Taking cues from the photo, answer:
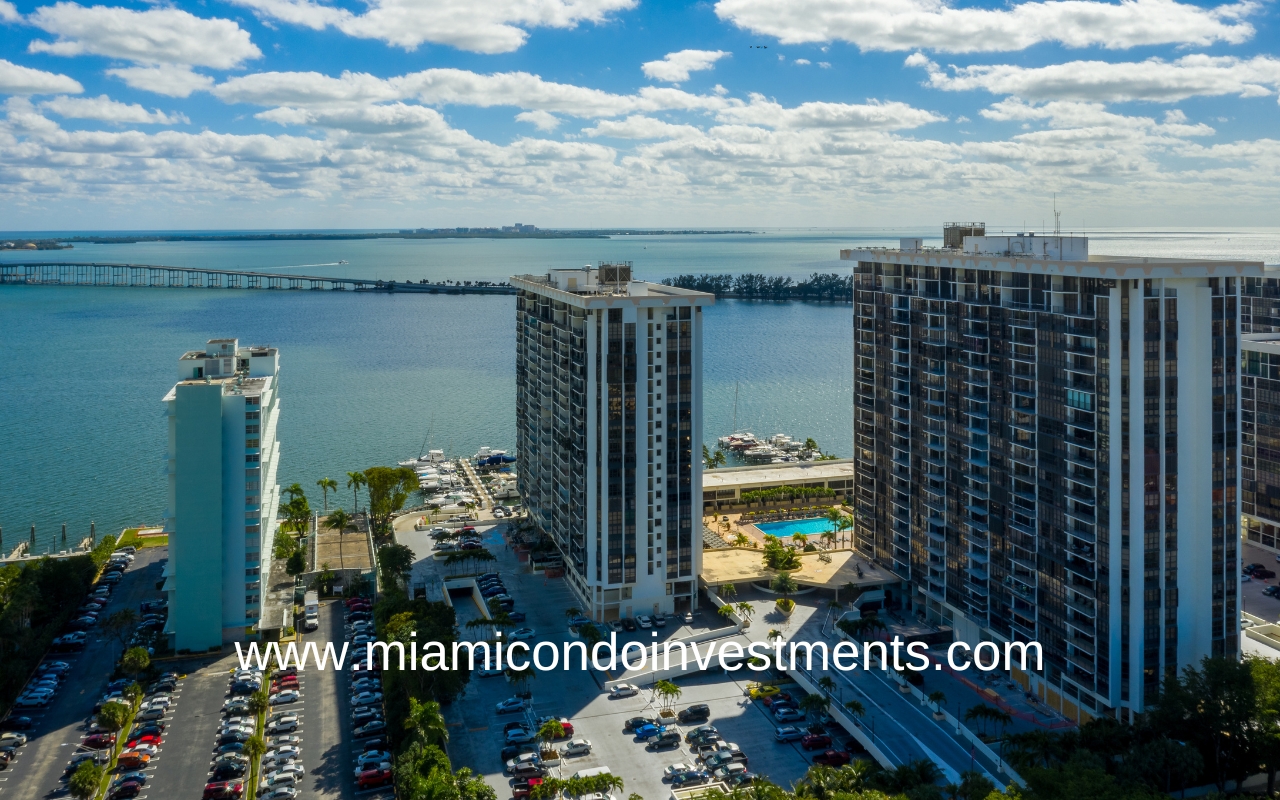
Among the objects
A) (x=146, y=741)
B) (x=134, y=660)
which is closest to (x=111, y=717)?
(x=146, y=741)

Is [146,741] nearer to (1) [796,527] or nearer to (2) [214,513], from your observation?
(2) [214,513]

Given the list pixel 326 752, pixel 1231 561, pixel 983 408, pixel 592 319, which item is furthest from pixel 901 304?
pixel 326 752

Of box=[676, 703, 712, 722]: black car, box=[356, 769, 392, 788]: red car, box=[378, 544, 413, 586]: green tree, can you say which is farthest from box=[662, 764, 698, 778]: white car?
box=[378, 544, 413, 586]: green tree

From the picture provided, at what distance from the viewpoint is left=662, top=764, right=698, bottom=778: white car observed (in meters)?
29.0

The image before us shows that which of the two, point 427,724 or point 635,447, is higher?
point 635,447

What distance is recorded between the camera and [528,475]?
52000mm

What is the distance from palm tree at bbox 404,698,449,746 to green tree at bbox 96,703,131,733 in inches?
370

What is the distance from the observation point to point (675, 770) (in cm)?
2917

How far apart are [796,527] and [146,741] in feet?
105

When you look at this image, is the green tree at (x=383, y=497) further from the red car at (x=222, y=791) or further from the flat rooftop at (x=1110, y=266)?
the flat rooftop at (x=1110, y=266)

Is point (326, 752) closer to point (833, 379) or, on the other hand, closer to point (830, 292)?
point (833, 379)

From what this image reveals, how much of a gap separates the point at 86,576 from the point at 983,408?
37.3 m

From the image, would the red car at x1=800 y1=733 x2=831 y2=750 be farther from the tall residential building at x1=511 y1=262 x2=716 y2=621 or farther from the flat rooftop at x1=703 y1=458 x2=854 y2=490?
the flat rooftop at x1=703 y1=458 x2=854 y2=490

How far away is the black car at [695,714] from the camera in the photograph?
107 feet
